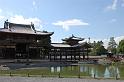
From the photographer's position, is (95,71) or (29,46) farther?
(29,46)

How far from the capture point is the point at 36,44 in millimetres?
61312

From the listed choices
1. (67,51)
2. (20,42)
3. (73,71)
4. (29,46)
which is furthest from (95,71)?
(67,51)

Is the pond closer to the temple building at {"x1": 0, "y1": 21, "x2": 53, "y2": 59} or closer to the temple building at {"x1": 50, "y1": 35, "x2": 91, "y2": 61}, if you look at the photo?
the temple building at {"x1": 0, "y1": 21, "x2": 53, "y2": 59}

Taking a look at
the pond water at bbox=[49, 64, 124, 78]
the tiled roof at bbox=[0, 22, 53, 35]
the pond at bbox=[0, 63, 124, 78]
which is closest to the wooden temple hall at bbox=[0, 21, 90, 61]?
the tiled roof at bbox=[0, 22, 53, 35]

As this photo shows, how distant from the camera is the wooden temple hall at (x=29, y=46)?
2237 inches

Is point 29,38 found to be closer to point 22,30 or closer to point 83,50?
point 22,30

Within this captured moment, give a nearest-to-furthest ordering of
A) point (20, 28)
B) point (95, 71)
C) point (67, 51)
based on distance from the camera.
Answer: point (95, 71), point (20, 28), point (67, 51)

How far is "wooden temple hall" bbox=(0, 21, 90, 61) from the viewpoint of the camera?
56816mm

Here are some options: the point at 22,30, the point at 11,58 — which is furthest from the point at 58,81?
the point at 22,30

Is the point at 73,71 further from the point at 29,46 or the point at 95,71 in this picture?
the point at 29,46

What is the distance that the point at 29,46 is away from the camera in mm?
60281

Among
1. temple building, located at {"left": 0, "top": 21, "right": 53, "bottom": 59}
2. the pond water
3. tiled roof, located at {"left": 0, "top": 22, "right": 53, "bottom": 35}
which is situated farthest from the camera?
tiled roof, located at {"left": 0, "top": 22, "right": 53, "bottom": 35}

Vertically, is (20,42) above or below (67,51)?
above

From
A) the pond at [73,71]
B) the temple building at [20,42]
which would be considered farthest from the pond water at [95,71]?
the temple building at [20,42]
